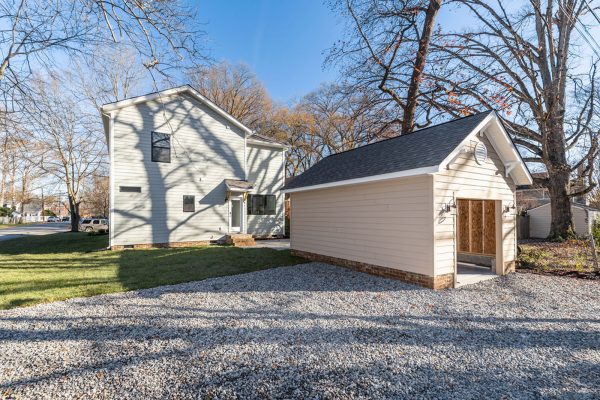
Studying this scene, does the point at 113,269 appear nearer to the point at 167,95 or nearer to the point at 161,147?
the point at 161,147

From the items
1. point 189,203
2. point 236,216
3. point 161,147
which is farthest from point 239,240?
point 161,147

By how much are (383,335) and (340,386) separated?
1.43 m

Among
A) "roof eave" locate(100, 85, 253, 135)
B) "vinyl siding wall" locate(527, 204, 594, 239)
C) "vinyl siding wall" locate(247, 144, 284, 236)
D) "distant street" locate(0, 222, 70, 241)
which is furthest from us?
"distant street" locate(0, 222, 70, 241)

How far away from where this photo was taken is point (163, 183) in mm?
12898

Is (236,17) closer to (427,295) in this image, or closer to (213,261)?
(213,261)

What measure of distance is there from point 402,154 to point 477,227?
4.24 meters

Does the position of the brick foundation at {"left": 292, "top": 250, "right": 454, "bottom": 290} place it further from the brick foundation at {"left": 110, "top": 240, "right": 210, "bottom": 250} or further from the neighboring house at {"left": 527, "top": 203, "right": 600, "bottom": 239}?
the neighboring house at {"left": 527, "top": 203, "right": 600, "bottom": 239}

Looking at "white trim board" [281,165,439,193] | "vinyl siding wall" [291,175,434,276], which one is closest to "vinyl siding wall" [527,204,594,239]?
"vinyl siding wall" [291,175,434,276]

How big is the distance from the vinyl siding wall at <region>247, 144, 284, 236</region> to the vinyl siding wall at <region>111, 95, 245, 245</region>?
2051mm

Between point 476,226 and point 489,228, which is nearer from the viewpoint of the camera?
point 489,228

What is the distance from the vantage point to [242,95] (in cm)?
2673

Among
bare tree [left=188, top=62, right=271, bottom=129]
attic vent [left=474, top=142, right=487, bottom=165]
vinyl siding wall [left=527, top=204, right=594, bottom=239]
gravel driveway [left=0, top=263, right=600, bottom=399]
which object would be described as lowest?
gravel driveway [left=0, top=263, right=600, bottom=399]

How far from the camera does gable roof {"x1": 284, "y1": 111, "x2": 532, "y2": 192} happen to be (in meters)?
6.37

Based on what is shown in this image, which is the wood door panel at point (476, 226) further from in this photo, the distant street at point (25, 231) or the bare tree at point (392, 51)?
the distant street at point (25, 231)
